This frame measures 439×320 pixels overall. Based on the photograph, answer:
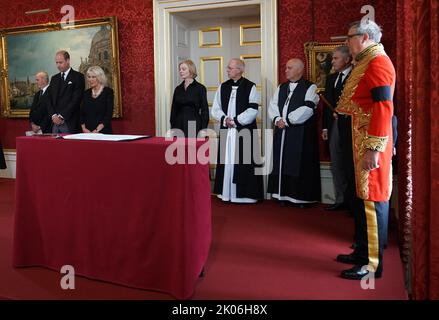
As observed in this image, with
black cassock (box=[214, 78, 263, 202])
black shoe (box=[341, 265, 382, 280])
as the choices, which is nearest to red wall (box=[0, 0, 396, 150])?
black cassock (box=[214, 78, 263, 202])

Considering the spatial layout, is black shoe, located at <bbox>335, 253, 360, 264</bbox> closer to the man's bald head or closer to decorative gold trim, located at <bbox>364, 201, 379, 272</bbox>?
decorative gold trim, located at <bbox>364, 201, 379, 272</bbox>

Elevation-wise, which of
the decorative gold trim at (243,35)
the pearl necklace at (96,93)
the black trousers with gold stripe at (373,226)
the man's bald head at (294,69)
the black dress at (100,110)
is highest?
the decorative gold trim at (243,35)

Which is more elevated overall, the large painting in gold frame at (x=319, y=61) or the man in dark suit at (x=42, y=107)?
the large painting in gold frame at (x=319, y=61)

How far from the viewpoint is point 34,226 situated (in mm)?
3570

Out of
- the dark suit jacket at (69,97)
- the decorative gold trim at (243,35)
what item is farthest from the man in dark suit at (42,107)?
the decorative gold trim at (243,35)

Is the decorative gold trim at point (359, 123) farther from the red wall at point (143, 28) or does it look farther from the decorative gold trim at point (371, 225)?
the red wall at point (143, 28)

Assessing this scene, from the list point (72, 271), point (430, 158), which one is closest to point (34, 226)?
point (72, 271)

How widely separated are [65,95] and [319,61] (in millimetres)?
3548

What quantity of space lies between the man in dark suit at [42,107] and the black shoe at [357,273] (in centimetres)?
503

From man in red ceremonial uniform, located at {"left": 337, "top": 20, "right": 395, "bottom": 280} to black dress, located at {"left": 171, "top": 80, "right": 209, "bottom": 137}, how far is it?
9.63 feet

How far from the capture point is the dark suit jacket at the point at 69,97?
21.0 ft

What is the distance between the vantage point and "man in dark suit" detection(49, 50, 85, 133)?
6.37 metres

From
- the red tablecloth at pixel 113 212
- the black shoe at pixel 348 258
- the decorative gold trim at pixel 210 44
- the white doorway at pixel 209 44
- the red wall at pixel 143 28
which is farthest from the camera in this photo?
the decorative gold trim at pixel 210 44
